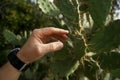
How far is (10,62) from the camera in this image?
2.33m

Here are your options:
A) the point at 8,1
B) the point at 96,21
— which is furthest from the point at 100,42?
the point at 8,1

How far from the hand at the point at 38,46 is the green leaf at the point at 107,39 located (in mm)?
1476

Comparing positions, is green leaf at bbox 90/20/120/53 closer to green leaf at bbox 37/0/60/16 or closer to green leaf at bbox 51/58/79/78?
green leaf at bbox 51/58/79/78

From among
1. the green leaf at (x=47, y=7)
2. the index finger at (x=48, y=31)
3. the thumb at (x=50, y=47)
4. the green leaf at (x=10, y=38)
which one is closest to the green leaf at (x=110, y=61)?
the green leaf at (x=47, y=7)

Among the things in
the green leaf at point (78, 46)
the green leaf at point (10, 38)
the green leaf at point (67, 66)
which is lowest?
the green leaf at point (10, 38)

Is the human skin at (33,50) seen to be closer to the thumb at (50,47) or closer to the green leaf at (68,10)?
the thumb at (50,47)

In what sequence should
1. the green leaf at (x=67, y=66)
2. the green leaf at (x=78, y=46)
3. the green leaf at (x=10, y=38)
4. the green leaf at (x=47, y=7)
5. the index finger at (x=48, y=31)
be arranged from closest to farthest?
the index finger at (x=48, y=31)
the green leaf at (x=78, y=46)
the green leaf at (x=67, y=66)
the green leaf at (x=47, y=7)
the green leaf at (x=10, y=38)

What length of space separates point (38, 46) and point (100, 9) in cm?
169

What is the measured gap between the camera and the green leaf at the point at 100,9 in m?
3.79

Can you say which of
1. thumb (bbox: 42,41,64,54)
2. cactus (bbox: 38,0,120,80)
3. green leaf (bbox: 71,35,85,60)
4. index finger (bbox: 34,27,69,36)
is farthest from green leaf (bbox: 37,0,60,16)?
thumb (bbox: 42,41,64,54)

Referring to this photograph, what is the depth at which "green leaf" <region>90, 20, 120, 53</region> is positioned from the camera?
3.83m

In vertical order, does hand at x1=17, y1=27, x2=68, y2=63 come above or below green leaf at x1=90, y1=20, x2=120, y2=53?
above

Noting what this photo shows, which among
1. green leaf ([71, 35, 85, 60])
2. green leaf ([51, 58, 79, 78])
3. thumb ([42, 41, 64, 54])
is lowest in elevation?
green leaf ([51, 58, 79, 78])

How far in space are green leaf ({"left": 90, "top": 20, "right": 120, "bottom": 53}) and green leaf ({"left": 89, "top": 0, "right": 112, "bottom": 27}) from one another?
9 centimetres
